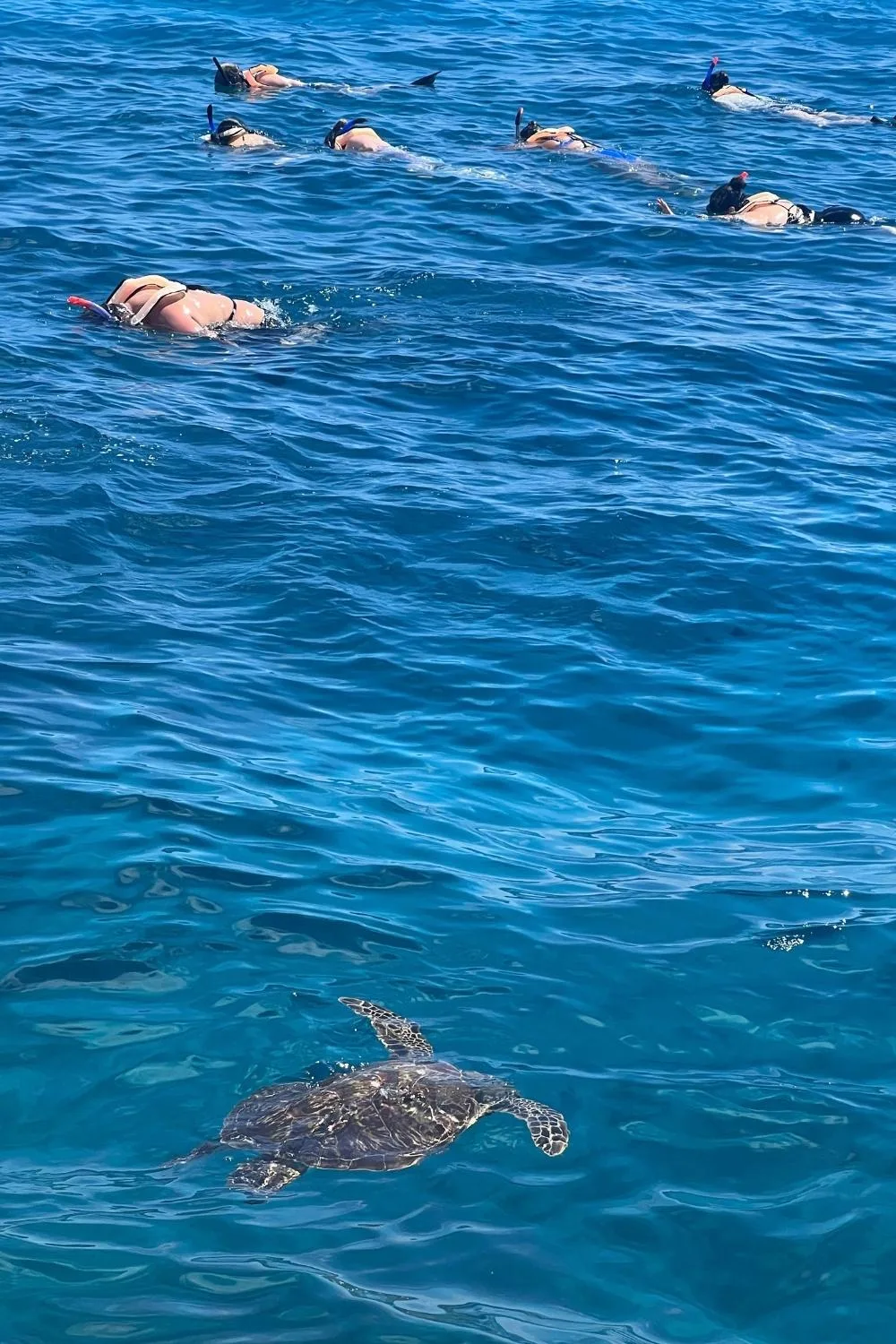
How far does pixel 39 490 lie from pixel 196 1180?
7.78 meters

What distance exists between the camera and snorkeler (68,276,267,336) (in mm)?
15734

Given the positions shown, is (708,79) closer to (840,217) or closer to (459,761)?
(840,217)

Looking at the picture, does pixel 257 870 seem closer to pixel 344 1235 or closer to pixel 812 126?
pixel 344 1235

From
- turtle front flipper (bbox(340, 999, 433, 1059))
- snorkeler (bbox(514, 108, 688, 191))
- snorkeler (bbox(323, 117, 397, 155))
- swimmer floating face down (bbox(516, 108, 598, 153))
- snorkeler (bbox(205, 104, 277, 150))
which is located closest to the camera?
turtle front flipper (bbox(340, 999, 433, 1059))

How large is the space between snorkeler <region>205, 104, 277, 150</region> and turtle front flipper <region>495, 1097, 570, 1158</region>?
1969cm

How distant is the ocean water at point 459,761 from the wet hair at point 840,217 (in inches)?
11.7

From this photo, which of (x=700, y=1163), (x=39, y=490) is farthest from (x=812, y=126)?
(x=700, y=1163)

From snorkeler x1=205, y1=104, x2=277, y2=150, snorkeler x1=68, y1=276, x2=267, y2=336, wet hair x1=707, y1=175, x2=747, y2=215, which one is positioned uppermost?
snorkeler x1=205, y1=104, x2=277, y2=150

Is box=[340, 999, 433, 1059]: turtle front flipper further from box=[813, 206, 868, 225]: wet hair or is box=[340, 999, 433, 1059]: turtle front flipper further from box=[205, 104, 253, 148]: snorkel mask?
box=[205, 104, 253, 148]: snorkel mask

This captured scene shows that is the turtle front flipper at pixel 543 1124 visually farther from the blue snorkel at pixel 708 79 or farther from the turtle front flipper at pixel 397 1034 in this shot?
the blue snorkel at pixel 708 79

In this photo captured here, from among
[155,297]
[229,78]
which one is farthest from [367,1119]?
[229,78]

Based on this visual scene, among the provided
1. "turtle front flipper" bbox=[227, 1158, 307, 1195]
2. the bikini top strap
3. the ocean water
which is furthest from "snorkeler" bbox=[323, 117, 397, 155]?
"turtle front flipper" bbox=[227, 1158, 307, 1195]

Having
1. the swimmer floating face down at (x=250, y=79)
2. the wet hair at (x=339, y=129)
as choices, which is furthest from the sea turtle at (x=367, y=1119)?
the swimmer floating face down at (x=250, y=79)

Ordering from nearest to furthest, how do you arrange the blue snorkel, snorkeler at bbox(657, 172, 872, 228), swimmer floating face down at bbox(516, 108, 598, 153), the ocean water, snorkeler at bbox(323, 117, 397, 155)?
the ocean water < snorkeler at bbox(657, 172, 872, 228) < snorkeler at bbox(323, 117, 397, 155) < swimmer floating face down at bbox(516, 108, 598, 153) < the blue snorkel
